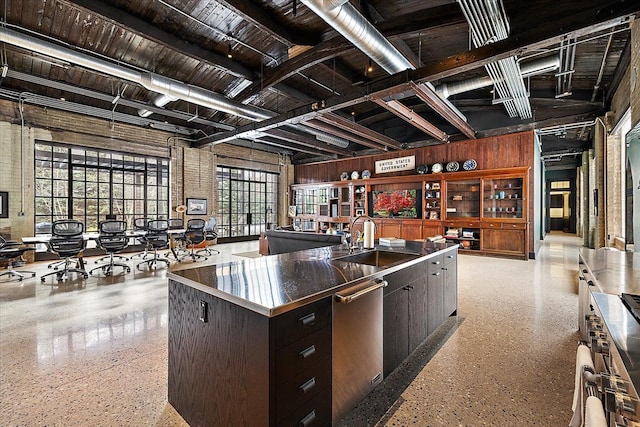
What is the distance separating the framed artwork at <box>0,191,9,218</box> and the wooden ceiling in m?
2.13

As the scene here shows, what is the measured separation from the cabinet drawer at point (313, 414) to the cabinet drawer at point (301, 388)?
0.02m

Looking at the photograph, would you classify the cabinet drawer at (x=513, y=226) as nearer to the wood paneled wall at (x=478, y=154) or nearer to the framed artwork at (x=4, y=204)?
the wood paneled wall at (x=478, y=154)

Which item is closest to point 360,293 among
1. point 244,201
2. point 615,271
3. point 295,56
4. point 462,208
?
point 615,271

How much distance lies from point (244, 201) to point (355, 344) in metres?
10.3

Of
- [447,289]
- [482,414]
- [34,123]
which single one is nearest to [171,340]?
[482,414]

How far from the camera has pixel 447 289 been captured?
311 cm

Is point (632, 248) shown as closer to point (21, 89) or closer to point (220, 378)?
point (220, 378)

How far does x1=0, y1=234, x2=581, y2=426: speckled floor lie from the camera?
1.81 m

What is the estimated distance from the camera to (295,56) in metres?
4.83

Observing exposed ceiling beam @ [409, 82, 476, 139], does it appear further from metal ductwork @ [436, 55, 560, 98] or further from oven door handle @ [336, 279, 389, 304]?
oven door handle @ [336, 279, 389, 304]

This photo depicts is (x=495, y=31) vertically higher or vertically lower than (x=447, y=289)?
higher

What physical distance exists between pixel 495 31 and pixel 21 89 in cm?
896

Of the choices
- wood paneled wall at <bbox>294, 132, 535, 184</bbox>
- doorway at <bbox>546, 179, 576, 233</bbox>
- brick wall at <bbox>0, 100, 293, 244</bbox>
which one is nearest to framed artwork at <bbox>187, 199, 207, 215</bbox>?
brick wall at <bbox>0, 100, 293, 244</bbox>

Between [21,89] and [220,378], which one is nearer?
[220,378]
